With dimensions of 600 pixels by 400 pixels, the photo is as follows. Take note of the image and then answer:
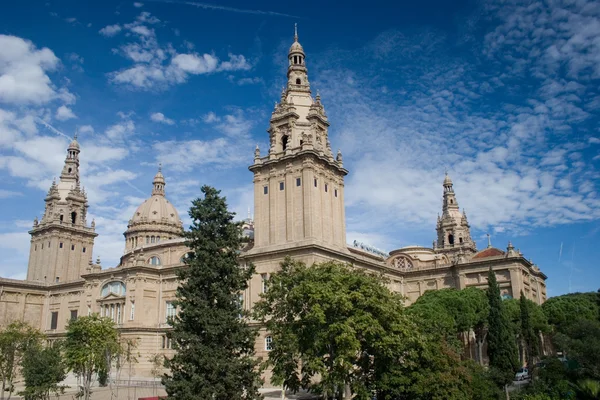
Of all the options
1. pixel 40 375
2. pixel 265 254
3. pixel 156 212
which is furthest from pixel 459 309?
pixel 156 212

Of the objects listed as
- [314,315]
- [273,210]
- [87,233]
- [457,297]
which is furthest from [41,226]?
[314,315]

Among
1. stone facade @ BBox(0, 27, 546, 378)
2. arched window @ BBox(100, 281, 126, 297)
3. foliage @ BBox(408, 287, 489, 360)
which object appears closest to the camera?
foliage @ BBox(408, 287, 489, 360)

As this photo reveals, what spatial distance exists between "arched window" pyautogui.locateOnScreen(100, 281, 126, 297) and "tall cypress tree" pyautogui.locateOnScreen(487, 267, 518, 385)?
4551 cm

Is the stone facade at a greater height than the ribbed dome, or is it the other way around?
the ribbed dome

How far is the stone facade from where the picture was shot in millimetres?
58094

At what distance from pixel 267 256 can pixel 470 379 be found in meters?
28.8

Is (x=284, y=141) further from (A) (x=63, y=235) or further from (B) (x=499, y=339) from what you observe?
(A) (x=63, y=235)

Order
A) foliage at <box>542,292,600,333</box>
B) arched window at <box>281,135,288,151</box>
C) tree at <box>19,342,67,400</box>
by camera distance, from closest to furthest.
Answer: tree at <box>19,342,67,400</box>
arched window at <box>281,135,288,151</box>
foliage at <box>542,292,600,333</box>

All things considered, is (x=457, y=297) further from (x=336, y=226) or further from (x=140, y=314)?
(x=140, y=314)

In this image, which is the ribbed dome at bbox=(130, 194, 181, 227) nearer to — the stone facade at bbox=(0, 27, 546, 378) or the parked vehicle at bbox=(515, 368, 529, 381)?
the stone facade at bbox=(0, 27, 546, 378)

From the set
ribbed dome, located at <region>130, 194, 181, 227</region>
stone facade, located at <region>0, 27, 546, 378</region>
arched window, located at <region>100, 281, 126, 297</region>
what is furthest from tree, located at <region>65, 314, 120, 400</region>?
ribbed dome, located at <region>130, 194, 181, 227</region>

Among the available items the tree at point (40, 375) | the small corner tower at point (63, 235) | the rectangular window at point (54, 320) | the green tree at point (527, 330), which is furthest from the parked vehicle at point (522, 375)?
the small corner tower at point (63, 235)

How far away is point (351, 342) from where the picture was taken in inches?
1150

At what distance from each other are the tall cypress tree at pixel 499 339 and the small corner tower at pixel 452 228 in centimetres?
4910
